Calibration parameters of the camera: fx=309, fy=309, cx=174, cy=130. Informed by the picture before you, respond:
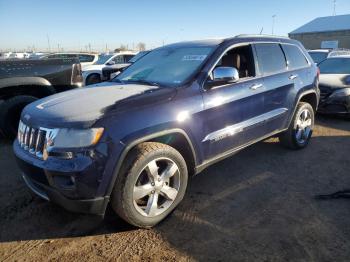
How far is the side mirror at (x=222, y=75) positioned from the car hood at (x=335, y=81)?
4.79 m

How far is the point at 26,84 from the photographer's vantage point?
5.55 m

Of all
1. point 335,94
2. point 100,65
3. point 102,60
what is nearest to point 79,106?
point 335,94

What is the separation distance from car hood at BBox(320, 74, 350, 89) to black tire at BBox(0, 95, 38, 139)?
6.35 m

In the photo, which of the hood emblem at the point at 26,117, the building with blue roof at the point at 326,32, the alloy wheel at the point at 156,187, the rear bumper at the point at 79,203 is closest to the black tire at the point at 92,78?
the hood emblem at the point at 26,117

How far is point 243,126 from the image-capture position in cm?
368

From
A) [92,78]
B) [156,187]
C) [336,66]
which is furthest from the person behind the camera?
[92,78]

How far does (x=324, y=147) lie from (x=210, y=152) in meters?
2.81

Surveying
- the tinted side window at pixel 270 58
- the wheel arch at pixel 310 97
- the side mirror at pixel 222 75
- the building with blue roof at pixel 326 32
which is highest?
the building with blue roof at pixel 326 32

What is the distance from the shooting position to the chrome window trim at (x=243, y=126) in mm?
3328

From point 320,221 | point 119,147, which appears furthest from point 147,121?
point 320,221

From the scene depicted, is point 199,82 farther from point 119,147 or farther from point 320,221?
point 320,221

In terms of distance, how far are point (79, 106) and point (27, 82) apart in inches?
130

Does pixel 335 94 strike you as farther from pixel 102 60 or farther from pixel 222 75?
pixel 102 60

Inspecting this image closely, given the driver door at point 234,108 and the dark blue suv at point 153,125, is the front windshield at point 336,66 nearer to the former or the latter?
the dark blue suv at point 153,125
